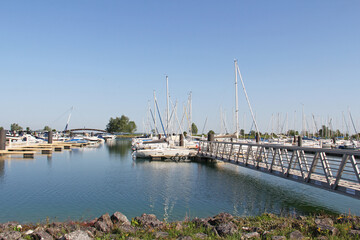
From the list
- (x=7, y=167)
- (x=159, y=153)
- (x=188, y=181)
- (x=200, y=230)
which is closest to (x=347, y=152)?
(x=200, y=230)

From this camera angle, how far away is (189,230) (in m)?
10.3

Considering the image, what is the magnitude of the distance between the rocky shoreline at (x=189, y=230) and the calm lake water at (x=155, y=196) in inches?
159

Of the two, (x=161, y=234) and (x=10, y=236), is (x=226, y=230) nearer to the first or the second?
(x=161, y=234)

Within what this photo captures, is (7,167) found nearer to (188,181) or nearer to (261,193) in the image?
(188,181)

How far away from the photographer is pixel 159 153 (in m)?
41.9

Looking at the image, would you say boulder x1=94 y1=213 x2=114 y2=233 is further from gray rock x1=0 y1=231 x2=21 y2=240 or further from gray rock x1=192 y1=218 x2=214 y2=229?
gray rock x1=192 y1=218 x2=214 y2=229

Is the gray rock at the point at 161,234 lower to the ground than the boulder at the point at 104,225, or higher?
lower

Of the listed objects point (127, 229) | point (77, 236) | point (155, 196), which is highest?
point (77, 236)

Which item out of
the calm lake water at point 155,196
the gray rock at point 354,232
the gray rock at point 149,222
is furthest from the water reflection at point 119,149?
the gray rock at point 354,232

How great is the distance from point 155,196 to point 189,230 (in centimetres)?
1005

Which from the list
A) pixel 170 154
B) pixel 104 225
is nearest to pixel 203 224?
pixel 104 225

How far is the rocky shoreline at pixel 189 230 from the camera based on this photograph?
9.36 meters

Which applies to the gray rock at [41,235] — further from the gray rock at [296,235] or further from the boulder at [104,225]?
the gray rock at [296,235]

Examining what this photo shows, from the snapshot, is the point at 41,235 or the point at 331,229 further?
the point at 331,229
